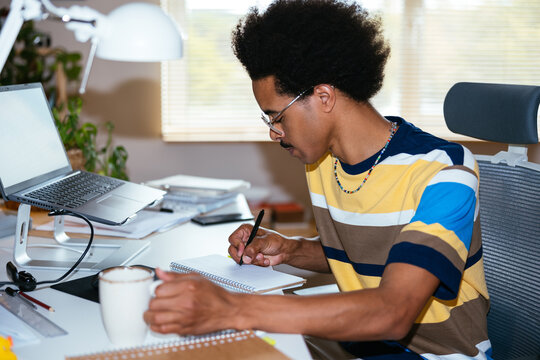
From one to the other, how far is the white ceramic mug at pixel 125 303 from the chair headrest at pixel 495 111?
2.78 ft

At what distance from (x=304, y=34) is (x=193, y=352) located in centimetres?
62

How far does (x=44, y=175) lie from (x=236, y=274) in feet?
1.94

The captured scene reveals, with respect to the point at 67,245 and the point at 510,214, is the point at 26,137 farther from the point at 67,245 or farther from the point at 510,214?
the point at 510,214

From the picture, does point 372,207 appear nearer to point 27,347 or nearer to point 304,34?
point 304,34

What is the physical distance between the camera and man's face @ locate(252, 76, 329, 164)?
1169 mm

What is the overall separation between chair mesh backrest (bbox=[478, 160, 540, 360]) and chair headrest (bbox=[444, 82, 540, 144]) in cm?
7

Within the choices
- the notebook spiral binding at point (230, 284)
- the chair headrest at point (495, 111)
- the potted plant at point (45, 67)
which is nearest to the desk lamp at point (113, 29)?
the notebook spiral binding at point (230, 284)

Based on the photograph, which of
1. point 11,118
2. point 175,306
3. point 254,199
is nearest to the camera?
point 175,306

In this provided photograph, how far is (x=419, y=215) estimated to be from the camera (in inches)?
39.4

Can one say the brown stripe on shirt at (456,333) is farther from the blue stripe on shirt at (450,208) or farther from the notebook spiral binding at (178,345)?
the notebook spiral binding at (178,345)

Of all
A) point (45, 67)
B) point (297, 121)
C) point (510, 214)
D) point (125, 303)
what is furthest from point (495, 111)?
point (45, 67)

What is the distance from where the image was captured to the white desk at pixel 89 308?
0.85 m

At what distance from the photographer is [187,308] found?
2.72 ft

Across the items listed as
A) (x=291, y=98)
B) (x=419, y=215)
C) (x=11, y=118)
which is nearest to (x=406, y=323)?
(x=419, y=215)
